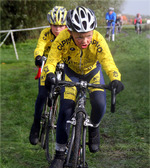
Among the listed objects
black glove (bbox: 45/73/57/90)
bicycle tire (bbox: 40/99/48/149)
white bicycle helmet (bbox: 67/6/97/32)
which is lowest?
bicycle tire (bbox: 40/99/48/149)

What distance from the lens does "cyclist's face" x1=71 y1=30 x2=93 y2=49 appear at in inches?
151

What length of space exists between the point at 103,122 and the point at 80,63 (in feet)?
12.1

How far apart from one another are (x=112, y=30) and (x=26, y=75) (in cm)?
786

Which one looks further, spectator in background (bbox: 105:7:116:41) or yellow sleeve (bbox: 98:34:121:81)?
spectator in background (bbox: 105:7:116:41)

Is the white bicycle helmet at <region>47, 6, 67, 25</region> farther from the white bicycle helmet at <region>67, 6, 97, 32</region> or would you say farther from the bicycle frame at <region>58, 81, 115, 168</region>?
the bicycle frame at <region>58, 81, 115, 168</region>

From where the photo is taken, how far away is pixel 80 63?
4238 millimetres

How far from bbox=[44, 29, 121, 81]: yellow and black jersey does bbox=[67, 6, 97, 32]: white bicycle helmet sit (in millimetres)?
295

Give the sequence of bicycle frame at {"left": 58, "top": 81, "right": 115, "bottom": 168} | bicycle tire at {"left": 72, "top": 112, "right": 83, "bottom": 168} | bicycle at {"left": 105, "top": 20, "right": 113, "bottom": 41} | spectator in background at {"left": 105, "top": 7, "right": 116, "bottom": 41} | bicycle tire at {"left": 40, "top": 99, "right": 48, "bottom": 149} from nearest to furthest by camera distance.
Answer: bicycle tire at {"left": 72, "top": 112, "right": 83, "bottom": 168} → bicycle frame at {"left": 58, "top": 81, "right": 115, "bottom": 168} → bicycle tire at {"left": 40, "top": 99, "right": 48, "bottom": 149} → spectator in background at {"left": 105, "top": 7, "right": 116, "bottom": 41} → bicycle at {"left": 105, "top": 20, "right": 113, "bottom": 41}

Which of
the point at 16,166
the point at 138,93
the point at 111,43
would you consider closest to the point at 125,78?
the point at 138,93

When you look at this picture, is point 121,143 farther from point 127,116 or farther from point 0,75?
point 0,75

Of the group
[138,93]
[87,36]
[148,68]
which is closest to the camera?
[87,36]

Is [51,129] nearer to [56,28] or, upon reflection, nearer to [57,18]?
[56,28]

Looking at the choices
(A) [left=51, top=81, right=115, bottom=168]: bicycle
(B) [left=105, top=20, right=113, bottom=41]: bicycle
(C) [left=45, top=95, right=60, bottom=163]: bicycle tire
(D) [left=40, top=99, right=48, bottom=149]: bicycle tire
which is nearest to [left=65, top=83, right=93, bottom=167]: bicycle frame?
(A) [left=51, top=81, right=115, bottom=168]: bicycle

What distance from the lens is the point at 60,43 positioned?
414 cm
